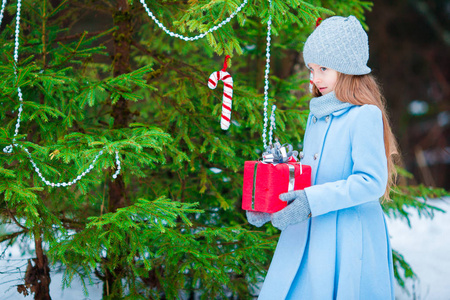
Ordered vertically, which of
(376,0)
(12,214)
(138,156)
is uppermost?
(376,0)

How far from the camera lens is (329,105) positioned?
250 cm

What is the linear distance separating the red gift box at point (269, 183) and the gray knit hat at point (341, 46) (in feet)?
1.87

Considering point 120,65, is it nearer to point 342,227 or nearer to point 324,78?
point 324,78

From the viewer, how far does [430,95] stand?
31.8 ft

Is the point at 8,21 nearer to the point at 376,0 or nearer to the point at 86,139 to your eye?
the point at 86,139

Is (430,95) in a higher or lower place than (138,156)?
higher

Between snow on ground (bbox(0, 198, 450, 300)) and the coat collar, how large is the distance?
2.35 m

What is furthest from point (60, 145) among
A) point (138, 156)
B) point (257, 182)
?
point (257, 182)

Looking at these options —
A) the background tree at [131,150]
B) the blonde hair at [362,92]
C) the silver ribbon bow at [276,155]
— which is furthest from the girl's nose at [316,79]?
the background tree at [131,150]

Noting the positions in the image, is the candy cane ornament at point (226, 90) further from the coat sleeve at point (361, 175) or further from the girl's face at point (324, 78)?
the coat sleeve at point (361, 175)

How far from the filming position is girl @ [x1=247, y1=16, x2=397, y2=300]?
89.7 inches

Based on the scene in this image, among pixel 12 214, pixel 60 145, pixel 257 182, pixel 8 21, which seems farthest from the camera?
pixel 8 21

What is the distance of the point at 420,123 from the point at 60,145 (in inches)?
339

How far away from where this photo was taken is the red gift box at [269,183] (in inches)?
88.4
